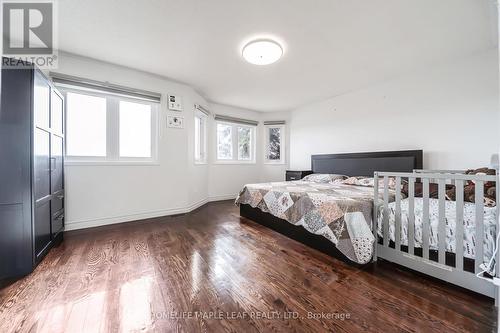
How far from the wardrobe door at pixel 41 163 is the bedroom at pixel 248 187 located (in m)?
0.03

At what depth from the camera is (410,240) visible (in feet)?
5.35

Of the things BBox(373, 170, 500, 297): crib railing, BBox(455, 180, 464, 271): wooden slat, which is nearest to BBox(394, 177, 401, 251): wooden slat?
BBox(373, 170, 500, 297): crib railing

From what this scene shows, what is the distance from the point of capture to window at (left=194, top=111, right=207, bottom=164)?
3.98m

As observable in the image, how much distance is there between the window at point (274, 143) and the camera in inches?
206

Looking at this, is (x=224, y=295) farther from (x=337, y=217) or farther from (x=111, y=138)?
(x=111, y=138)

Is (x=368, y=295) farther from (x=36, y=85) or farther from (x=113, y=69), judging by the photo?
(x=113, y=69)

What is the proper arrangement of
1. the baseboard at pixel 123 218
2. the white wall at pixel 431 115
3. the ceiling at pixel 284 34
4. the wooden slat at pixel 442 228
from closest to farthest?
the wooden slat at pixel 442 228 → the ceiling at pixel 284 34 → the white wall at pixel 431 115 → the baseboard at pixel 123 218

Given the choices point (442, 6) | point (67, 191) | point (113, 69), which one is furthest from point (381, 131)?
point (67, 191)

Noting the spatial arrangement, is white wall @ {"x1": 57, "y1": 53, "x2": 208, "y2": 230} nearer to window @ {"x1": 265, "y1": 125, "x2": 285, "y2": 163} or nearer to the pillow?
window @ {"x1": 265, "y1": 125, "x2": 285, "y2": 163}

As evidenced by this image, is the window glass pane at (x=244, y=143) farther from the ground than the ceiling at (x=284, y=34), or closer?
closer

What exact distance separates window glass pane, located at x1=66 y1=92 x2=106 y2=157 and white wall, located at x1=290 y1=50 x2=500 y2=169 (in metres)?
4.08

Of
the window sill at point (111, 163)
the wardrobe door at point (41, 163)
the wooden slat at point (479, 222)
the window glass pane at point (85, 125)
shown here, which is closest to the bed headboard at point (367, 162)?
the wooden slat at point (479, 222)

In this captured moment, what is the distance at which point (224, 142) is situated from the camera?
190 inches

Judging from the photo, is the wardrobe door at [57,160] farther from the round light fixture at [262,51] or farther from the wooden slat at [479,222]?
the wooden slat at [479,222]
